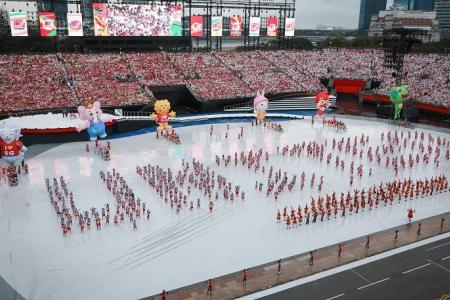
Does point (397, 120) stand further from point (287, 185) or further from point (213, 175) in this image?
point (213, 175)

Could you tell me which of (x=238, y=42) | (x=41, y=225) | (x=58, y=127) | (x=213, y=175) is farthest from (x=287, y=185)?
(x=238, y=42)

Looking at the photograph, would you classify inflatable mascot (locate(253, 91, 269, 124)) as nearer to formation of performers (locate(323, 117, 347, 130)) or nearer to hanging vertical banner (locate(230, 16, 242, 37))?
formation of performers (locate(323, 117, 347, 130))

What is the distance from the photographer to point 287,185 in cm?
2556

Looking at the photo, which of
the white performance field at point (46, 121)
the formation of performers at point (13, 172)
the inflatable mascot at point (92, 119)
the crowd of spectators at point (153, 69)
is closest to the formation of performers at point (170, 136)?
the inflatable mascot at point (92, 119)

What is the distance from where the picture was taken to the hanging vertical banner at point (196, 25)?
55.9 meters

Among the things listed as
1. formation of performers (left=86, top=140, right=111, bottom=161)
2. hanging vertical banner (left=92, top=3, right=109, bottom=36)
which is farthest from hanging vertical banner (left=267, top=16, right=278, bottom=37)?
formation of performers (left=86, top=140, right=111, bottom=161)

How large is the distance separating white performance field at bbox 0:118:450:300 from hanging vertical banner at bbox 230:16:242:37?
31.5 m

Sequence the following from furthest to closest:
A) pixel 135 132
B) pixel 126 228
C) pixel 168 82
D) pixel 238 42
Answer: pixel 238 42, pixel 168 82, pixel 135 132, pixel 126 228

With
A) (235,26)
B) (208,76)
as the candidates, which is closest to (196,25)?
(235,26)

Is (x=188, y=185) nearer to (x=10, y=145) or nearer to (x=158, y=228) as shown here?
(x=158, y=228)

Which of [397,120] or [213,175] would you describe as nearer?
[213,175]

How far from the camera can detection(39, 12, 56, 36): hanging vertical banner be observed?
47719mm

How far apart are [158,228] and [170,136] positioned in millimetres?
17060

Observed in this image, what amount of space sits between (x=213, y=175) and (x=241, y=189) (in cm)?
192
